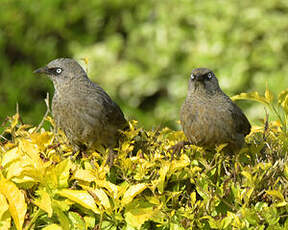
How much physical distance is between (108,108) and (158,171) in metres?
0.79

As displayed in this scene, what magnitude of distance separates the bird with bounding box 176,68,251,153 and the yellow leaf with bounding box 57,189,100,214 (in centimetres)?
71

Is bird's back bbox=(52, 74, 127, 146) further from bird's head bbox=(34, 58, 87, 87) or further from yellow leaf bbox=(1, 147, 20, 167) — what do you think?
yellow leaf bbox=(1, 147, 20, 167)

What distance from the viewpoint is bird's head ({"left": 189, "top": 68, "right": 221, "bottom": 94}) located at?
10.0 ft

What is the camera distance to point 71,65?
3.17 m

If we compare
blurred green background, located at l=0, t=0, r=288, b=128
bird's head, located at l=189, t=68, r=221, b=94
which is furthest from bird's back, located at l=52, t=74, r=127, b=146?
blurred green background, located at l=0, t=0, r=288, b=128

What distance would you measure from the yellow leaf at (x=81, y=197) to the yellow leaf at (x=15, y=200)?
0.18m

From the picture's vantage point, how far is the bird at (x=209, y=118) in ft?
9.41

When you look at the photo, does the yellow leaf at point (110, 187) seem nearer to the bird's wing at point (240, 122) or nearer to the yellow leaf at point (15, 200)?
the yellow leaf at point (15, 200)

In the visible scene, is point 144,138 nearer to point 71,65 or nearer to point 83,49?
point 71,65

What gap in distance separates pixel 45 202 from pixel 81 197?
0.17 metres

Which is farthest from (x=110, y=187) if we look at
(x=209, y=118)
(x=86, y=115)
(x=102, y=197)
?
(x=209, y=118)

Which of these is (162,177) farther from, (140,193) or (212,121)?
(212,121)

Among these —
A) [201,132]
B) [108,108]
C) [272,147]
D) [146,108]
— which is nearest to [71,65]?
[108,108]

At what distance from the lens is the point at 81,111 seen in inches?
119
